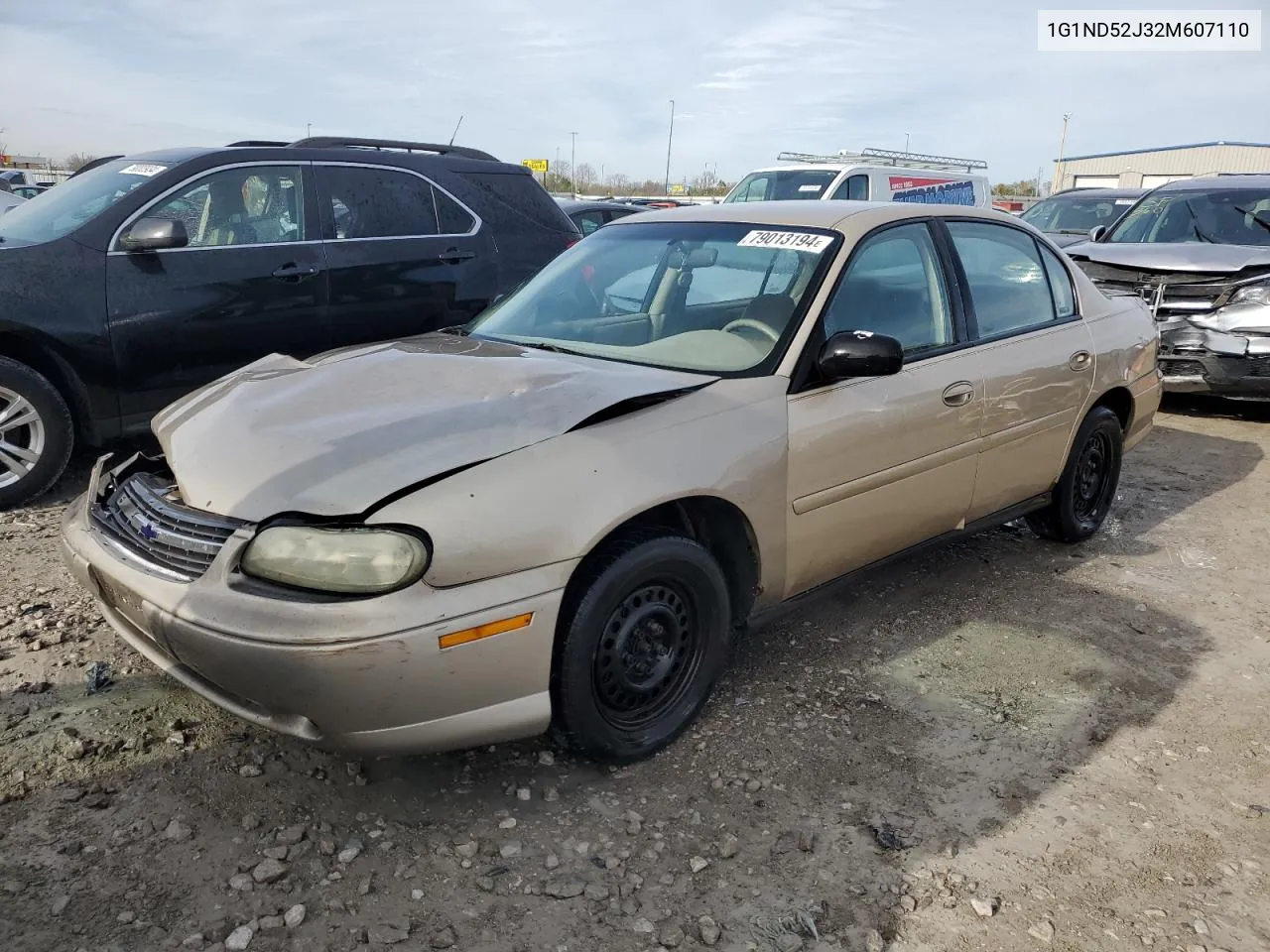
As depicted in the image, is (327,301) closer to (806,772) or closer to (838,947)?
(806,772)

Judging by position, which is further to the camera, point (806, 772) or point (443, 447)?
point (806, 772)

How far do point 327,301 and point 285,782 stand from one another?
11.5 ft

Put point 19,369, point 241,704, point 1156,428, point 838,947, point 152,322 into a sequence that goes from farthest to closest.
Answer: point 1156,428, point 152,322, point 19,369, point 241,704, point 838,947

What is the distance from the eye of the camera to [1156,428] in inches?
294

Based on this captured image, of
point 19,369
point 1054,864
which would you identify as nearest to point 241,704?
point 1054,864

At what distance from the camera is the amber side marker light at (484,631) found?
7.65 ft

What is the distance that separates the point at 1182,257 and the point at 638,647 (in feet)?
22.3

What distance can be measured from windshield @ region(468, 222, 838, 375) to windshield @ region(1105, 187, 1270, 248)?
6.40 m

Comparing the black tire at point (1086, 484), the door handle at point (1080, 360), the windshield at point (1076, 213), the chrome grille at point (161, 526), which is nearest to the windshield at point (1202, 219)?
the windshield at point (1076, 213)

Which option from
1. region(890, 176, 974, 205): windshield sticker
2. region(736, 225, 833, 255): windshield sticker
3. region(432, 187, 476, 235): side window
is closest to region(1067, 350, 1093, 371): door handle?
region(736, 225, 833, 255): windshield sticker

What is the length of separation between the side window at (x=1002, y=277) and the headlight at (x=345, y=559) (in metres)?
2.56

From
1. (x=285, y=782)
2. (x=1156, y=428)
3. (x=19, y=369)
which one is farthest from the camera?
(x=1156, y=428)

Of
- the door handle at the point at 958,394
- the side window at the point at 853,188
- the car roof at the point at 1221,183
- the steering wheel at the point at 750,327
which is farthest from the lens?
the side window at the point at 853,188

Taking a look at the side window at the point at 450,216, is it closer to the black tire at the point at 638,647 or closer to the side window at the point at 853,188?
the black tire at the point at 638,647
